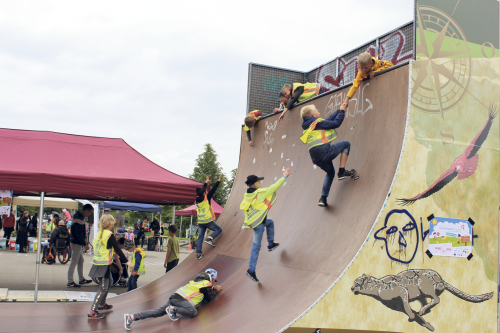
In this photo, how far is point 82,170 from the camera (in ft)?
25.5

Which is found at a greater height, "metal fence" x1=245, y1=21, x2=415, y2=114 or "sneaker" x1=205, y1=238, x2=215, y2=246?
"metal fence" x1=245, y1=21, x2=415, y2=114

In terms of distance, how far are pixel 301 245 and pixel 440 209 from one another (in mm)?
1871

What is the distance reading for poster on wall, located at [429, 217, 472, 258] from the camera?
5.13m

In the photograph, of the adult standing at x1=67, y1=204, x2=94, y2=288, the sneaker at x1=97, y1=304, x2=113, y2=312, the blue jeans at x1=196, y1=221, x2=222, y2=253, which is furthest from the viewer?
the adult standing at x1=67, y1=204, x2=94, y2=288

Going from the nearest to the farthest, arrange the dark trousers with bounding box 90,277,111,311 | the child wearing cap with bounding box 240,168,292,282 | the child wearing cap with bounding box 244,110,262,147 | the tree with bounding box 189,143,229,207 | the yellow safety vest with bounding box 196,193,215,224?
the child wearing cap with bounding box 240,168,292,282
the dark trousers with bounding box 90,277,111,311
the yellow safety vest with bounding box 196,193,215,224
the child wearing cap with bounding box 244,110,262,147
the tree with bounding box 189,143,229,207

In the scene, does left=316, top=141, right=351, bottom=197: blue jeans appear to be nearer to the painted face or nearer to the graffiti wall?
the graffiti wall

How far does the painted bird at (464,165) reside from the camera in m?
5.16

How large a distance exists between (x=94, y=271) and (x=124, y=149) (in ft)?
12.2

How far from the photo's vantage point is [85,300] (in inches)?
305

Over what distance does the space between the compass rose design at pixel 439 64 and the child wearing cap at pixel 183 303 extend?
3760 mm

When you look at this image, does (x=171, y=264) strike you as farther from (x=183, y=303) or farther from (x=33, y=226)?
(x=33, y=226)

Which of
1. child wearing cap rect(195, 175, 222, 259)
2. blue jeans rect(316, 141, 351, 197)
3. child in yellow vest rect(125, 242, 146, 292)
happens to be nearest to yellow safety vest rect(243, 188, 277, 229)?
blue jeans rect(316, 141, 351, 197)

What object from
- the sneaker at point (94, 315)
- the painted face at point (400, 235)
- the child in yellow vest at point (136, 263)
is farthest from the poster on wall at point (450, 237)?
the child in yellow vest at point (136, 263)

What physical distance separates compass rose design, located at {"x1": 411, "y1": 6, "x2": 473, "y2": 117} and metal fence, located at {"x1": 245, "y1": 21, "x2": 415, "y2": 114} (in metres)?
1.28
